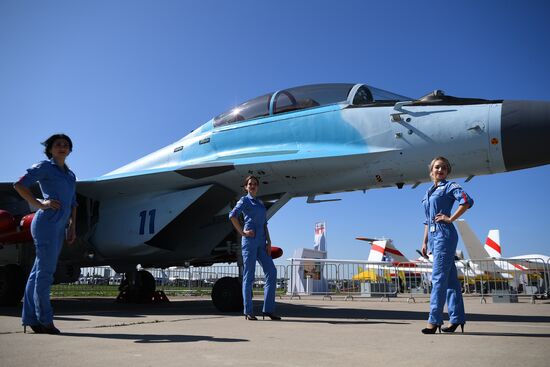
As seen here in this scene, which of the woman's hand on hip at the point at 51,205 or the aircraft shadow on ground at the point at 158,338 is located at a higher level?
the woman's hand on hip at the point at 51,205

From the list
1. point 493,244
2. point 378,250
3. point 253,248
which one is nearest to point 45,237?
point 253,248

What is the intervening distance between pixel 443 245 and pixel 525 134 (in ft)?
6.36

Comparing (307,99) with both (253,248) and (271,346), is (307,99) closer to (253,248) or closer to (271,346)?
(253,248)

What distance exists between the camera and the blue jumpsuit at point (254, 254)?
535cm

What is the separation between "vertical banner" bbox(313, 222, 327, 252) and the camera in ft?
90.1

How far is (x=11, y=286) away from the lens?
26.5 ft

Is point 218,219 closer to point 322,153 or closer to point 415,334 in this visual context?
point 322,153

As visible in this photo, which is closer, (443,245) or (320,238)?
(443,245)

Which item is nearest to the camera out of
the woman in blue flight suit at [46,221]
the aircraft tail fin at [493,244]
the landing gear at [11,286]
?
the woman in blue flight suit at [46,221]

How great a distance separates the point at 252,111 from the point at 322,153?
61.0 inches

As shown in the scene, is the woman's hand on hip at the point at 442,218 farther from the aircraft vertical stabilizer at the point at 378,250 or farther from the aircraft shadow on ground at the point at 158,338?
the aircraft vertical stabilizer at the point at 378,250

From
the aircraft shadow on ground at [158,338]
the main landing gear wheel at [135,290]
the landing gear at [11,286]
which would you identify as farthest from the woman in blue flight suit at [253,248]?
the main landing gear wheel at [135,290]

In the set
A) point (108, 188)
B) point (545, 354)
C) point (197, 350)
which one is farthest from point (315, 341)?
point (108, 188)

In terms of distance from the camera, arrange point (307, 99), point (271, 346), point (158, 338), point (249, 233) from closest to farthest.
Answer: point (271, 346)
point (158, 338)
point (249, 233)
point (307, 99)
